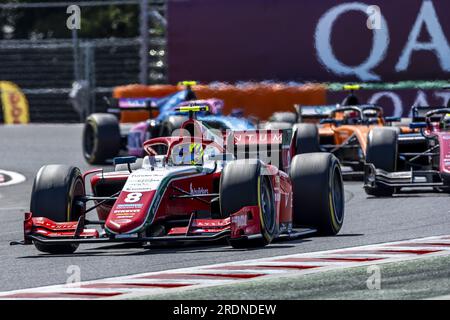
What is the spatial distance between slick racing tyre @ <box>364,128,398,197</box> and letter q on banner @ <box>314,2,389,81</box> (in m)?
10.3

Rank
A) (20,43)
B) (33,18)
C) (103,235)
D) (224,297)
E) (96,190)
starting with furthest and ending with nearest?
(33,18) → (20,43) → (96,190) → (103,235) → (224,297)

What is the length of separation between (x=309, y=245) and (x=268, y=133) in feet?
6.01

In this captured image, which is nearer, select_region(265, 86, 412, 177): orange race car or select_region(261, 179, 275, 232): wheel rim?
select_region(261, 179, 275, 232): wheel rim

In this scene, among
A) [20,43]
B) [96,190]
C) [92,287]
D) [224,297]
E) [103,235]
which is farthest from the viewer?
[20,43]

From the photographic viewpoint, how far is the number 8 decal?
33.8 ft

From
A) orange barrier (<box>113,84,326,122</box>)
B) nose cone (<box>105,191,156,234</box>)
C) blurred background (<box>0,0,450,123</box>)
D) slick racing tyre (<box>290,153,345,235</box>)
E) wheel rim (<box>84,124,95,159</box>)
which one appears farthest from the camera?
blurred background (<box>0,0,450,123</box>)

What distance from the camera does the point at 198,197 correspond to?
10836 mm

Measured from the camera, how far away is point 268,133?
12148mm

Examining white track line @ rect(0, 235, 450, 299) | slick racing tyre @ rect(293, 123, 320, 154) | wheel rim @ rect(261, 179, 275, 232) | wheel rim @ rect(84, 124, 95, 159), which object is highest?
wheel rim @ rect(261, 179, 275, 232)

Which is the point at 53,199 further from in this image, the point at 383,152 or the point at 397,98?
the point at 397,98

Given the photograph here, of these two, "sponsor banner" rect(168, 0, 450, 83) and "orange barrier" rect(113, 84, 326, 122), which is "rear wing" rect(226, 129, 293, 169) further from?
"sponsor banner" rect(168, 0, 450, 83)

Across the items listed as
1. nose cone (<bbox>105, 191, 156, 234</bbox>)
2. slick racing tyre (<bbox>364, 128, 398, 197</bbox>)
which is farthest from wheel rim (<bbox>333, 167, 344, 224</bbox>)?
slick racing tyre (<bbox>364, 128, 398, 197</bbox>)
